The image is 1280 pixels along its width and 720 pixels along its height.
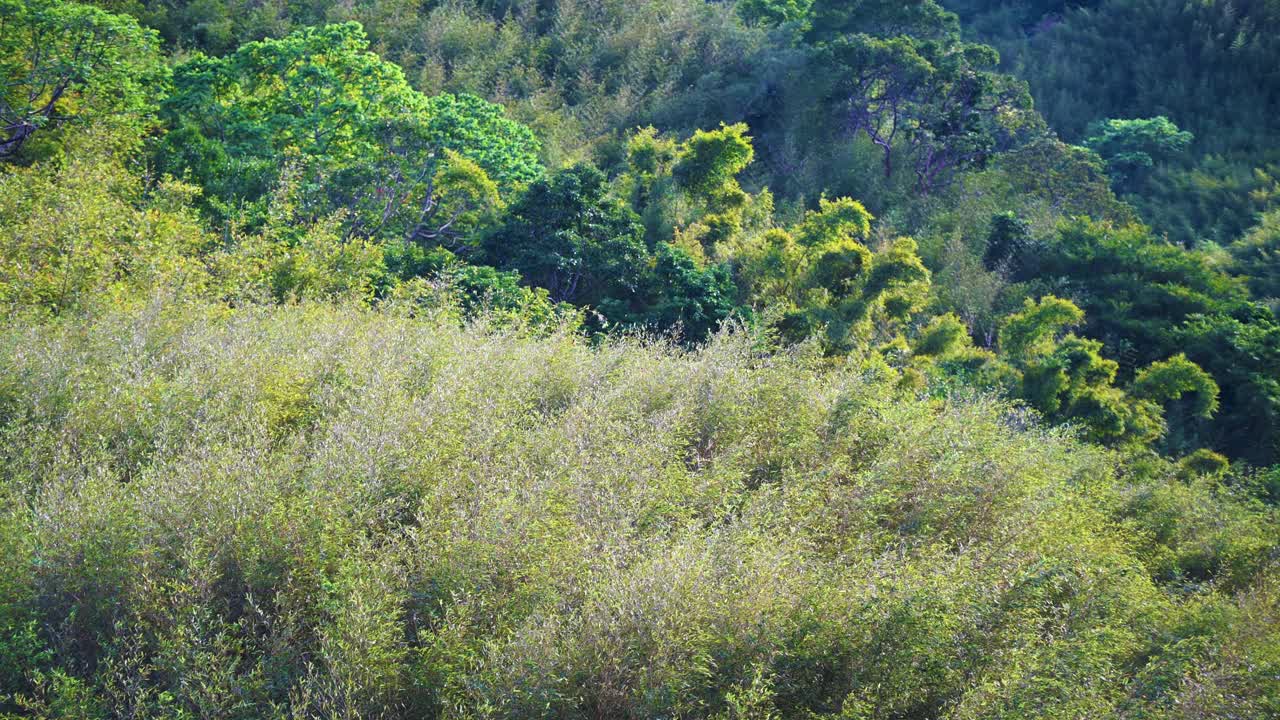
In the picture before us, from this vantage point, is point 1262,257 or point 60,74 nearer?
point 60,74

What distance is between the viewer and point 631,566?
13.8ft

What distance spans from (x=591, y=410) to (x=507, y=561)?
2.10 m

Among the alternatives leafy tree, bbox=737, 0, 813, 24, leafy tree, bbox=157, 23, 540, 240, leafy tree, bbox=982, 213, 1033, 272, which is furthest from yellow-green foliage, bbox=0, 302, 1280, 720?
leafy tree, bbox=737, 0, 813, 24

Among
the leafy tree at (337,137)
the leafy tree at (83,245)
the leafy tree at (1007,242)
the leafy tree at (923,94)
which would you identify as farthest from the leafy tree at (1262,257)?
the leafy tree at (83,245)

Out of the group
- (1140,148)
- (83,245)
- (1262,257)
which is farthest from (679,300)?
(1140,148)

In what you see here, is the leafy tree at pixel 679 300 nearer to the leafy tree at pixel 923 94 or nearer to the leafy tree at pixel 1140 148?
the leafy tree at pixel 923 94

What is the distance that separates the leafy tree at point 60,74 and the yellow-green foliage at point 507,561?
7238 millimetres

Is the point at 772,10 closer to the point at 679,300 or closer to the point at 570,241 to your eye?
the point at 570,241

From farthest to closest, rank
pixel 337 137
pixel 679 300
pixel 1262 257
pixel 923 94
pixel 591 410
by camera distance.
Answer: pixel 923 94
pixel 1262 257
pixel 337 137
pixel 679 300
pixel 591 410

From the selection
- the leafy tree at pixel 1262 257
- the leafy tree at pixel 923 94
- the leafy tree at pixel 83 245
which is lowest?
the leafy tree at pixel 83 245

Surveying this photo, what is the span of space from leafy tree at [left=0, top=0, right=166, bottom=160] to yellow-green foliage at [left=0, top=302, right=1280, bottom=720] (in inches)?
285

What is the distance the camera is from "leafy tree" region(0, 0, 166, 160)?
1195cm

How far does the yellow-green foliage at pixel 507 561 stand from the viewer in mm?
3562

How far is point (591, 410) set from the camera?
602 centimetres
